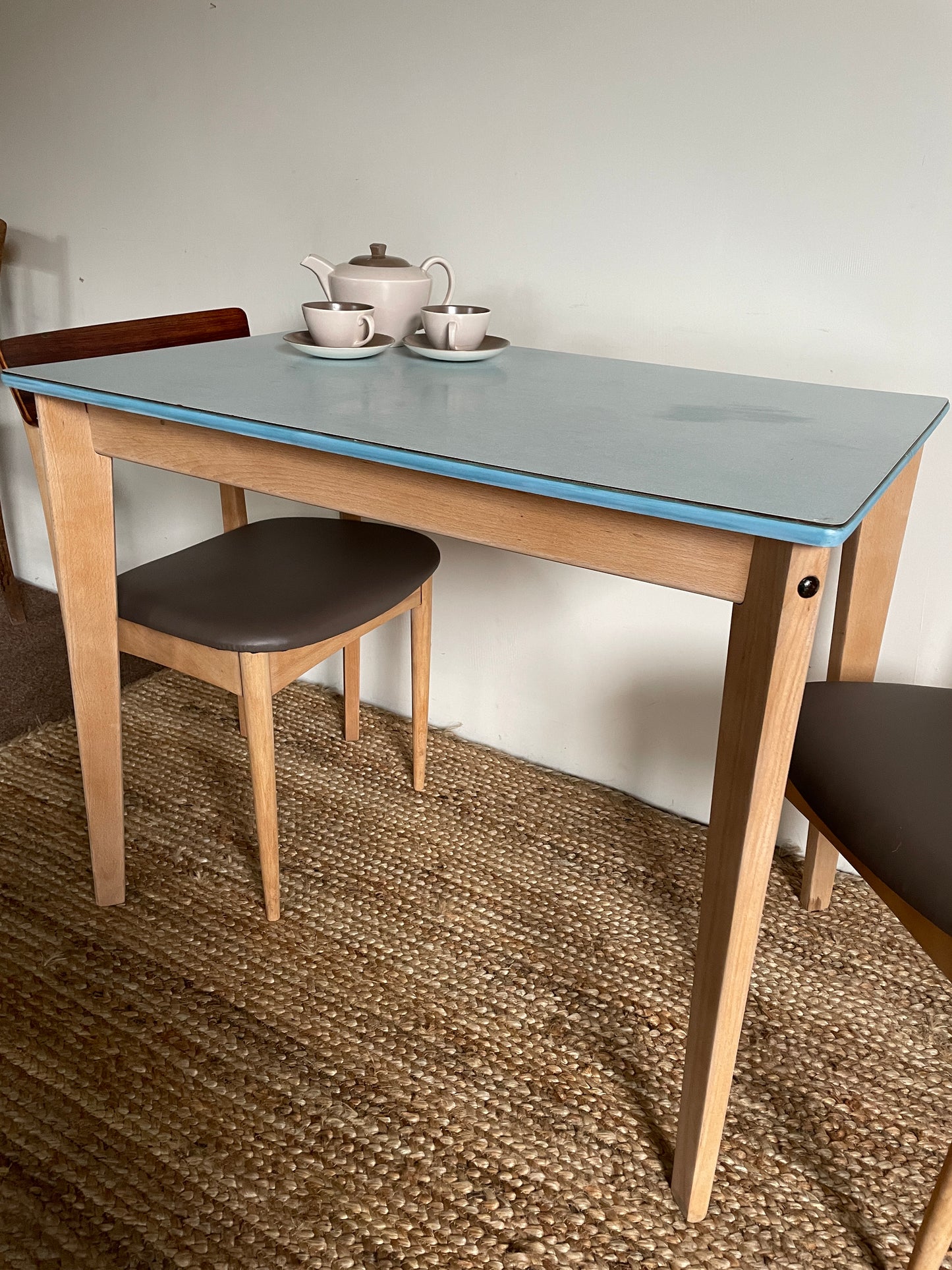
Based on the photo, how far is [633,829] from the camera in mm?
1685

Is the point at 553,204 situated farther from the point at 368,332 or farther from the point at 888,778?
the point at 888,778

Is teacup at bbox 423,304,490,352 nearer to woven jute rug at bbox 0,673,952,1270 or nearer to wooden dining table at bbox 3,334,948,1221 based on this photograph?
wooden dining table at bbox 3,334,948,1221

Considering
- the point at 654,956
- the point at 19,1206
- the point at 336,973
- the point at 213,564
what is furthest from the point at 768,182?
the point at 19,1206

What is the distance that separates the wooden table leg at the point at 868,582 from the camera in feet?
4.05

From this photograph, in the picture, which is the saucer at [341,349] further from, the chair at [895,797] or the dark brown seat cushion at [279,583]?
the chair at [895,797]

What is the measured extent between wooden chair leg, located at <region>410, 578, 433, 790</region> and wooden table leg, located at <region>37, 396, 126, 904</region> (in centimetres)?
49

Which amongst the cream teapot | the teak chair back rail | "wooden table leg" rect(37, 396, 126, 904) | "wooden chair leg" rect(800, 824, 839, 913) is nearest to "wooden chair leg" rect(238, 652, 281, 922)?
"wooden table leg" rect(37, 396, 126, 904)

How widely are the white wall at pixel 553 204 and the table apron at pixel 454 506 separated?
69cm

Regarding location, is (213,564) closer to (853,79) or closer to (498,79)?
(498,79)

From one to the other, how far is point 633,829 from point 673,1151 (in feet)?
2.09

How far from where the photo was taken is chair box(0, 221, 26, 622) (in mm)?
2246

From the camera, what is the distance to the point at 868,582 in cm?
127

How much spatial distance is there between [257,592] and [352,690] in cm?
53

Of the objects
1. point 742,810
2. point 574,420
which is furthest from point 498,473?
point 742,810
